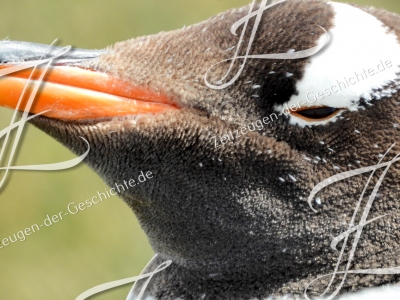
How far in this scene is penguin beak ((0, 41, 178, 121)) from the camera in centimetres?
180

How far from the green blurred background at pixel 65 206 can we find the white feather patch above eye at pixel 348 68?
347 centimetres

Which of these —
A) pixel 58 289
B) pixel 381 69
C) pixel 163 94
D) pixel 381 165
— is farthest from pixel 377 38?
pixel 58 289

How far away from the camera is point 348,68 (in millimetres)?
1754

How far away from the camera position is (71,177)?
18.5ft

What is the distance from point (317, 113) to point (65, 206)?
4091 mm

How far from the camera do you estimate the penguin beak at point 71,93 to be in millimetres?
1805

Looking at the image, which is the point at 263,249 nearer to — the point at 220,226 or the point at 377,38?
the point at 220,226
